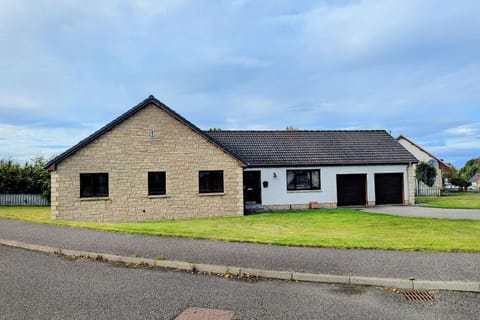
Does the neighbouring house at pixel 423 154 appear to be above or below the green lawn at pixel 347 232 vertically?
above

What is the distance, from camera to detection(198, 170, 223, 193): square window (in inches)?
795

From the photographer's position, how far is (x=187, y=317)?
521cm

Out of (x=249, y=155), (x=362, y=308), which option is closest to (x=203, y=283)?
(x=362, y=308)

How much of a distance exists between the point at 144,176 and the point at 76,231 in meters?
7.41

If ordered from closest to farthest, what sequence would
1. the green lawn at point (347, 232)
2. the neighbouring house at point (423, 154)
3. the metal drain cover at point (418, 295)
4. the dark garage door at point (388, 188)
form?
the metal drain cover at point (418, 295) < the green lawn at point (347, 232) < the dark garage door at point (388, 188) < the neighbouring house at point (423, 154)

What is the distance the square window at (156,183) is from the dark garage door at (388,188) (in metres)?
15.1

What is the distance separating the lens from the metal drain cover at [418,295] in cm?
618

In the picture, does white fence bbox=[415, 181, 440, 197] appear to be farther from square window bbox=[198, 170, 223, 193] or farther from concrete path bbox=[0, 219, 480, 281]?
concrete path bbox=[0, 219, 480, 281]

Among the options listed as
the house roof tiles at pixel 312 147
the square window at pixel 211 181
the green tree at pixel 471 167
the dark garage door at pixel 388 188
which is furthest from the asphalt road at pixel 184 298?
the green tree at pixel 471 167

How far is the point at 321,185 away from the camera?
24672mm

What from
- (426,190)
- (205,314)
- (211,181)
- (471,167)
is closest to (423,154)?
(426,190)

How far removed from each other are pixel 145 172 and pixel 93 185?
2.66 meters

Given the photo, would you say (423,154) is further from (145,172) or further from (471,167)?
(471,167)

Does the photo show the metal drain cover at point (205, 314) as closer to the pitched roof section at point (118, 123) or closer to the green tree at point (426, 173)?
the pitched roof section at point (118, 123)
